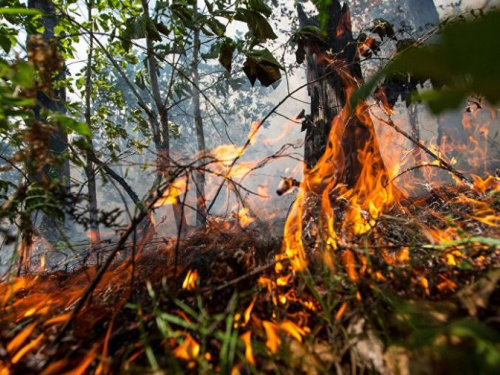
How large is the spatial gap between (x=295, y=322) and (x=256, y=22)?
2010mm

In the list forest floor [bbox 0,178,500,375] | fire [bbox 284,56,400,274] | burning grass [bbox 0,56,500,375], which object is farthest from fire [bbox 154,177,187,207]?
fire [bbox 284,56,400,274]

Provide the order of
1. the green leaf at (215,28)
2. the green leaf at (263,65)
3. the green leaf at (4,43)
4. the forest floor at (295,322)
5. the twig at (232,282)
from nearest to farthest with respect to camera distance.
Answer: the forest floor at (295,322)
the twig at (232,282)
the green leaf at (263,65)
the green leaf at (4,43)
the green leaf at (215,28)

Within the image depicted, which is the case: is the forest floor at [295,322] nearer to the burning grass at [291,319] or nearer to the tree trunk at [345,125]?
the burning grass at [291,319]

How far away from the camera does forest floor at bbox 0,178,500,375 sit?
874 millimetres

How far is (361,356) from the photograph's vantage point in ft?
3.03

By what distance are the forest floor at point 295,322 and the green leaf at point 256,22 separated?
5.39ft

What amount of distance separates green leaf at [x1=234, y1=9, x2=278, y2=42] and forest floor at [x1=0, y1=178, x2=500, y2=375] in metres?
1.64

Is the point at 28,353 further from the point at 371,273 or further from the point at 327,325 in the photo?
the point at 371,273

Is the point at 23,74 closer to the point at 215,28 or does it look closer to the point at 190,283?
the point at 190,283

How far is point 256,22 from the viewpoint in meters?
2.03

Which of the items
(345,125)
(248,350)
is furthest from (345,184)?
(248,350)

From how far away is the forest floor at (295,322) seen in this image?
2.87 ft

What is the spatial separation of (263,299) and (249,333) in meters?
0.18

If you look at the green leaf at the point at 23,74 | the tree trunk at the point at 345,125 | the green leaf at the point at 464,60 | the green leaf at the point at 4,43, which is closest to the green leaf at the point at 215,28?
the tree trunk at the point at 345,125
